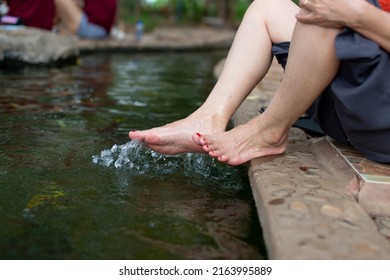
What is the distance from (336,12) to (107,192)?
39.7 inches

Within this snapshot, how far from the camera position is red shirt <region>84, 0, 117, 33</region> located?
799 centimetres

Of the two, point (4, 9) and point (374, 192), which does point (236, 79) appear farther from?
point (4, 9)

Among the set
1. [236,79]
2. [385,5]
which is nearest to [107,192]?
[236,79]

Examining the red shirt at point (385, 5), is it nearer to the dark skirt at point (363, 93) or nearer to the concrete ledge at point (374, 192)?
the dark skirt at point (363, 93)

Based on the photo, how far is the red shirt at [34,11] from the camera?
21.8 feet

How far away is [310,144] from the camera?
2406 millimetres

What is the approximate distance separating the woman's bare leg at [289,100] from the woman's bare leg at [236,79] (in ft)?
0.38

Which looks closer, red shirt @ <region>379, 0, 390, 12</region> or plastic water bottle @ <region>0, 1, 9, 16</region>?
red shirt @ <region>379, 0, 390, 12</region>

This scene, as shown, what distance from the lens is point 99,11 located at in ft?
26.4

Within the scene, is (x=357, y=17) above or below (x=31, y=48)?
above

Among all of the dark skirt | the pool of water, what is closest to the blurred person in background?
the pool of water

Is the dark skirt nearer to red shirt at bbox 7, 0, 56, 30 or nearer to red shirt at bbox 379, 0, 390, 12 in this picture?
red shirt at bbox 379, 0, 390, 12

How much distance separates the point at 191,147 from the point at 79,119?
1.16 m
